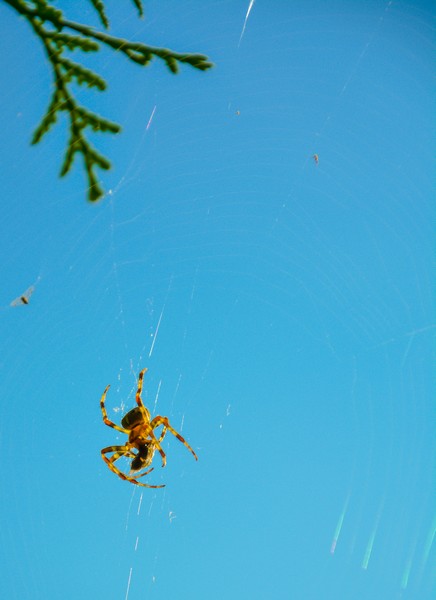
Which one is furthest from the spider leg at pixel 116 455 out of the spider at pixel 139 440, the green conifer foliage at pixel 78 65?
the green conifer foliage at pixel 78 65

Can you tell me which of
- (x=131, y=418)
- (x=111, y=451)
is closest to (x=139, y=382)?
(x=131, y=418)

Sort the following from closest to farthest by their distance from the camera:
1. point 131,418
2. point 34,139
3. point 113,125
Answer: point 34,139 < point 113,125 < point 131,418

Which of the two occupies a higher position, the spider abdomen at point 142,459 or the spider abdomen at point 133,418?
the spider abdomen at point 133,418

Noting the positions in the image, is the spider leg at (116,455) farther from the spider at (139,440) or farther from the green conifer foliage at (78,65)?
the green conifer foliage at (78,65)

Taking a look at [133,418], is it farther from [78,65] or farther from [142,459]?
[78,65]

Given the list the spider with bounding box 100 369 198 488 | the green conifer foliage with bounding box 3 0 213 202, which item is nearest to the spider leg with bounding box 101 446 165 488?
the spider with bounding box 100 369 198 488

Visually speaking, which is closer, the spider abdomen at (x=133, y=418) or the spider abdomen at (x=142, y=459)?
the spider abdomen at (x=142, y=459)

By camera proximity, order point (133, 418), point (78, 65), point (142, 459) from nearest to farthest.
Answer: point (78, 65) < point (142, 459) < point (133, 418)

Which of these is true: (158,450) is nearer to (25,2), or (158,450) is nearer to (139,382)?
(139,382)

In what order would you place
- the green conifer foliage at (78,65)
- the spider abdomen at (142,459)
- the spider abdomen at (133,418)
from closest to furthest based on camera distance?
1. the green conifer foliage at (78,65)
2. the spider abdomen at (142,459)
3. the spider abdomen at (133,418)

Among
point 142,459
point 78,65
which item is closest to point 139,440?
point 142,459

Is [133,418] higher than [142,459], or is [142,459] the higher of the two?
[133,418]
